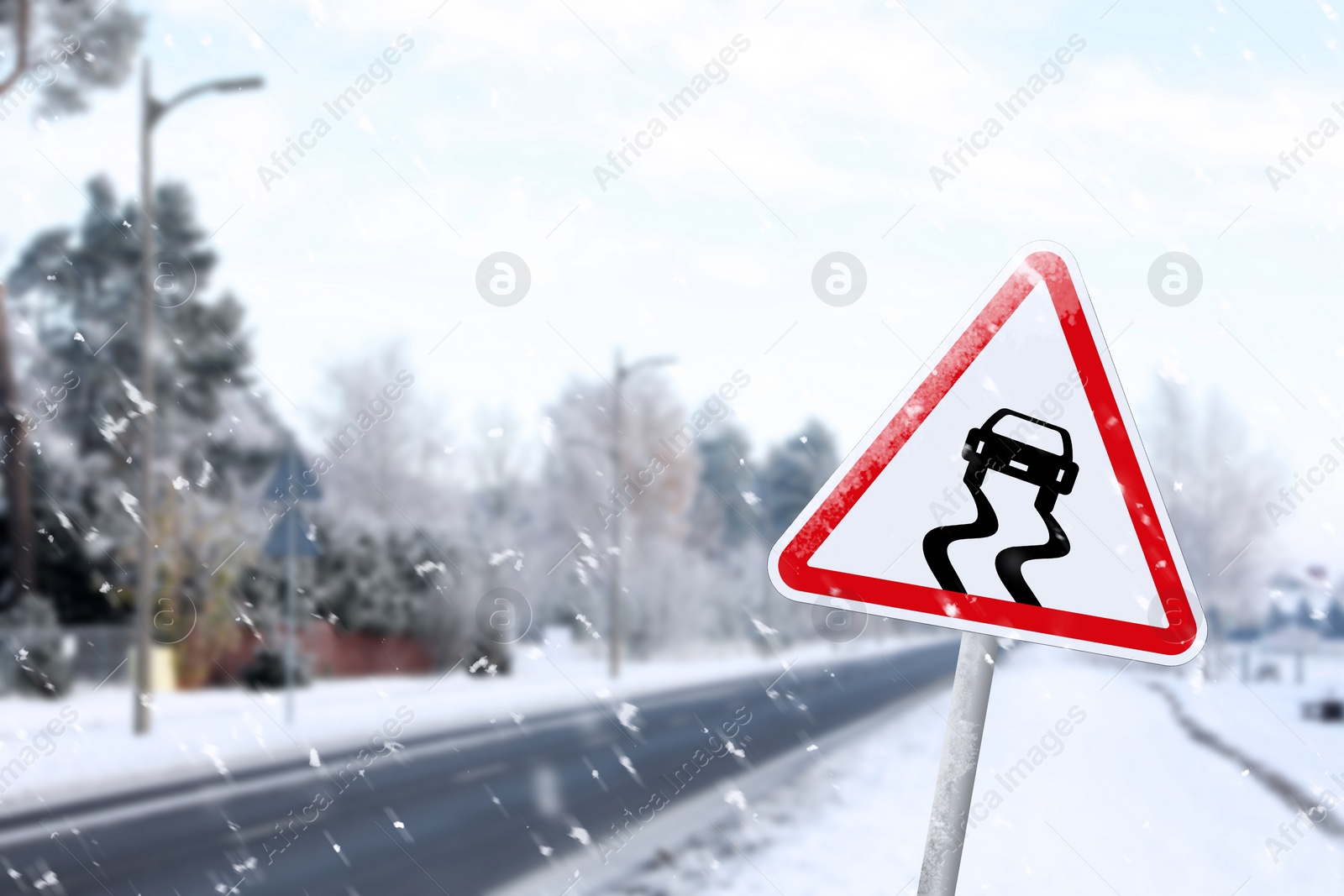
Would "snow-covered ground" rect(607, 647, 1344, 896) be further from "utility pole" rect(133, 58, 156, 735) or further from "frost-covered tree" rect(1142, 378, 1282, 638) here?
"frost-covered tree" rect(1142, 378, 1282, 638)

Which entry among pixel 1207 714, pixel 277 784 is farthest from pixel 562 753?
pixel 1207 714

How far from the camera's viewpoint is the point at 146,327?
14.8m

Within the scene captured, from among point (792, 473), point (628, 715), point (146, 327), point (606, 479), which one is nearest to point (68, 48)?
point (146, 327)

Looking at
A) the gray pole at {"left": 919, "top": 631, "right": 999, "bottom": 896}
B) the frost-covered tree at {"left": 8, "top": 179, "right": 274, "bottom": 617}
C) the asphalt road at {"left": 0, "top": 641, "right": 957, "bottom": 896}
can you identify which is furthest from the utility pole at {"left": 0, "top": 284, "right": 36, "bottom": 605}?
the gray pole at {"left": 919, "top": 631, "right": 999, "bottom": 896}

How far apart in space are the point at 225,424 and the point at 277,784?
2429cm

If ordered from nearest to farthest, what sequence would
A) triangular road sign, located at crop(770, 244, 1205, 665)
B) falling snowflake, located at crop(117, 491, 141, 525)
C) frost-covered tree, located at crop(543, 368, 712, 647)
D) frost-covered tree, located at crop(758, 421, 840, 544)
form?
triangular road sign, located at crop(770, 244, 1205, 665), falling snowflake, located at crop(117, 491, 141, 525), frost-covered tree, located at crop(543, 368, 712, 647), frost-covered tree, located at crop(758, 421, 840, 544)

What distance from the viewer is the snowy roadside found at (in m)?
11.7

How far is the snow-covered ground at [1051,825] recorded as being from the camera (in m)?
7.07

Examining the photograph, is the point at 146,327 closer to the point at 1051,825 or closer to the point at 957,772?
the point at 1051,825

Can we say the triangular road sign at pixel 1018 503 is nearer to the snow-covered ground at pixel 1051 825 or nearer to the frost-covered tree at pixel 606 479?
the snow-covered ground at pixel 1051 825

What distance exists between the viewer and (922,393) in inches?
86.2

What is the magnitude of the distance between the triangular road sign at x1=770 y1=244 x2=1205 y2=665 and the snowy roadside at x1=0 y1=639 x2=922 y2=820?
9944 mm

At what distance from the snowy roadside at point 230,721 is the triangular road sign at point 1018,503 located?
9.94 meters

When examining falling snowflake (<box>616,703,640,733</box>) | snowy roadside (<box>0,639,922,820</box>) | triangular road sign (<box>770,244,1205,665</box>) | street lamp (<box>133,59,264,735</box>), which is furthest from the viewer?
falling snowflake (<box>616,703,640,733</box>)
